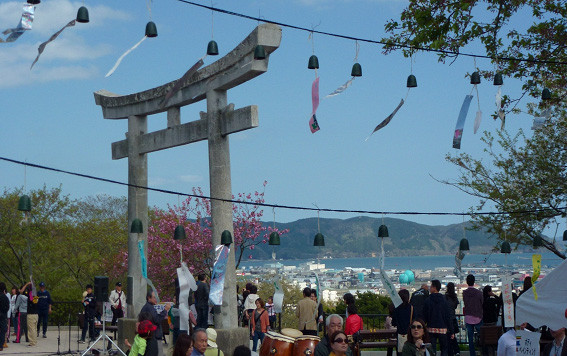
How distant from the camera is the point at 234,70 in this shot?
1903cm

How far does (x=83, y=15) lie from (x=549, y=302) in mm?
8727

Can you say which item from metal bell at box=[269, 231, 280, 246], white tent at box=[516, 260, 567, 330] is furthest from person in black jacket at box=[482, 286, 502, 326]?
metal bell at box=[269, 231, 280, 246]

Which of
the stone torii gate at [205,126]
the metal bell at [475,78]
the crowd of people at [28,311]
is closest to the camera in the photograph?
the metal bell at [475,78]

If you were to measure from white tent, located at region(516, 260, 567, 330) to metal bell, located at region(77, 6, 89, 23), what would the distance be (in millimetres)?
8457

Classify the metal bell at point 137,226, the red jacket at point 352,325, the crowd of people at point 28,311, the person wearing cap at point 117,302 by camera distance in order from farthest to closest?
the person wearing cap at point 117,302 < the crowd of people at point 28,311 < the metal bell at point 137,226 < the red jacket at point 352,325

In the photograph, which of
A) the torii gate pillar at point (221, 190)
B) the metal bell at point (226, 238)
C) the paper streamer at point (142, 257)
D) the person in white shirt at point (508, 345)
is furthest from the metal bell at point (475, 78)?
the paper streamer at point (142, 257)

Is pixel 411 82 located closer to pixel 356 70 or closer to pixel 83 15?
pixel 356 70

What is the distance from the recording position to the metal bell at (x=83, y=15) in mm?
12622

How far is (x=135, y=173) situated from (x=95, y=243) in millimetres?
21268

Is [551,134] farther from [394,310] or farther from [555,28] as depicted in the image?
[394,310]

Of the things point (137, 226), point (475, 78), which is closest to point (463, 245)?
point (475, 78)

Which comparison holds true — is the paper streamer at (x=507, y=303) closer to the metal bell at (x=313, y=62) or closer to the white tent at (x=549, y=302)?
the white tent at (x=549, y=302)

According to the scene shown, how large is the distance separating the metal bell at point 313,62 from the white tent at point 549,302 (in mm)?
5622

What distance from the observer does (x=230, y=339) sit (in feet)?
62.6
